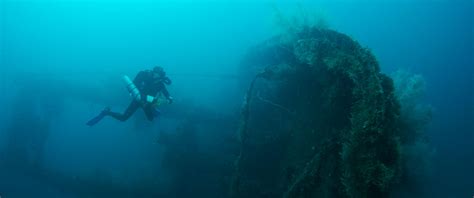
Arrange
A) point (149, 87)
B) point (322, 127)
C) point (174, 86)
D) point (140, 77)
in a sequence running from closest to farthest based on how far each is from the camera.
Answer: point (322, 127)
point (149, 87)
point (140, 77)
point (174, 86)

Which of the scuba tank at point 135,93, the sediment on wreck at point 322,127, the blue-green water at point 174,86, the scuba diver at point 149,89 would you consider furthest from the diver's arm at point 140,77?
the sediment on wreck at point 322,127

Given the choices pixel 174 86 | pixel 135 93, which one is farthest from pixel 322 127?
pixel 174 86

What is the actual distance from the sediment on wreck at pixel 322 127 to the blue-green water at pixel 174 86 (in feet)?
4.30

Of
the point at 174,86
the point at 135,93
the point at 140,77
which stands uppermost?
the point at 174,86

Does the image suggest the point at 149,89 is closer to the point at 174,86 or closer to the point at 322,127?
the point at 322,127

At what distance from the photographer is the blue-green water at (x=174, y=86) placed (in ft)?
37.7

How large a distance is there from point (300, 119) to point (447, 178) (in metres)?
12.0

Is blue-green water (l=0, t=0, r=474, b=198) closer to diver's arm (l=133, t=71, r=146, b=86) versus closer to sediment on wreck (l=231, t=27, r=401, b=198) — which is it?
sediment on wreck (l=231, t=27, r=401, b=198)

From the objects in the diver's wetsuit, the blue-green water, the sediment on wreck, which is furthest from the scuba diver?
the sediment on wreck

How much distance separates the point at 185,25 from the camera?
27.9 m

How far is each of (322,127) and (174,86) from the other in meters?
9.47

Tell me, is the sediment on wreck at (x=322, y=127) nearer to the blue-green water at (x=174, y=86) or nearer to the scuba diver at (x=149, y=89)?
the blue-green water at (x=174, y=86)

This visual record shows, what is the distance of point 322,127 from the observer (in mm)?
5648

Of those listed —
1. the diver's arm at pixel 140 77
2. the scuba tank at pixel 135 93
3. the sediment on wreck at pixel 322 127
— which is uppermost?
the diver's arm at pixel 140 77
